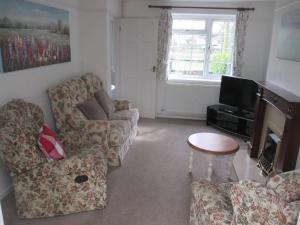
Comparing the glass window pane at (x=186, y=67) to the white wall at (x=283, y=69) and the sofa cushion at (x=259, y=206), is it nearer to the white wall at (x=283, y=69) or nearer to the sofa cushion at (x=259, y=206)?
the white wall at (x=283, y=69)

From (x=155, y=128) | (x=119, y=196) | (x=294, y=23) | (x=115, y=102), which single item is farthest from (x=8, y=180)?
(x=294, y=23)

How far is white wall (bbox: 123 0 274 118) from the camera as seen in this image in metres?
4.71

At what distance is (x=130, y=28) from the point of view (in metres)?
4.98

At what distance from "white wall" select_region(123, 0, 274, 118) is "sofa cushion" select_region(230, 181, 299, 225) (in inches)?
155

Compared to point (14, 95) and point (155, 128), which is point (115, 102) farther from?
point (14, 95)

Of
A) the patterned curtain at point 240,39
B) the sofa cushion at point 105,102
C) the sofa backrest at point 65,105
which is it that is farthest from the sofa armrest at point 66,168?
the patterned curtain at point 240,39

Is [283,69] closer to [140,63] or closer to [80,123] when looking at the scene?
[80,123]

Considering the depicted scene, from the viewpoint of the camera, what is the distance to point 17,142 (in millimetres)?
2086

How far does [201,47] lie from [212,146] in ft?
9.51

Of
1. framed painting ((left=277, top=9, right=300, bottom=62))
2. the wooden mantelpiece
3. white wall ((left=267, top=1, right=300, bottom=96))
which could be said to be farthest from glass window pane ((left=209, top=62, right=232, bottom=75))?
the wooden mantelpiece

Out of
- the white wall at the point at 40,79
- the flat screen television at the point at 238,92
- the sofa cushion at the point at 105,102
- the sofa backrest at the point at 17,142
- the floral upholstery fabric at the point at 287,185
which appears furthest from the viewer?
the flat screen television at the point at 238,92

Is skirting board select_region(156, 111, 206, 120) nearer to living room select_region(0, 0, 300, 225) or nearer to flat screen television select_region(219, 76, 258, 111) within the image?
living room select_region(0, 0, 300, 225)

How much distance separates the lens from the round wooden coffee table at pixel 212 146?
2.77 metres

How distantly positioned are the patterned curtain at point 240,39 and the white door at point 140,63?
155 centimetres
